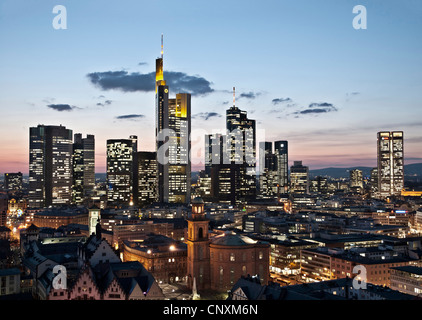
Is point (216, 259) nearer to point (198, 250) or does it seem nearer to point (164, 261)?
point (198, 250)

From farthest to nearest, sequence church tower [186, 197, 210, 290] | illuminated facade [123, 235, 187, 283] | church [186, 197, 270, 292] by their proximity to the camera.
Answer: illuminated facade [123, 235, 187, 283] < church tower [186, 197, 210, 290] < church [186, 197, 270, 292]

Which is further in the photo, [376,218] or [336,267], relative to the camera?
[376,218]

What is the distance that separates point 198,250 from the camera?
75.9 m

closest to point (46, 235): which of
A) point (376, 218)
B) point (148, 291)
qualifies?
point (148, 291)

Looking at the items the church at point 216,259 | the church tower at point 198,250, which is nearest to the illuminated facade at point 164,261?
the church at point 216,259

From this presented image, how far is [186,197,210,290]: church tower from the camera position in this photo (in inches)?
2965

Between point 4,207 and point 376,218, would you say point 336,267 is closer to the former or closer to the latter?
point 376,218

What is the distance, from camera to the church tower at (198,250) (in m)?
75.3

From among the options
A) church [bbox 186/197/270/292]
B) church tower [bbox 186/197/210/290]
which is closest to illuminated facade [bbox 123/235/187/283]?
church [bbox 186/197/270/292]

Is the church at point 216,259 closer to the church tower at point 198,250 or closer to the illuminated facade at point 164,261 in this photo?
the church tower at point 198,250

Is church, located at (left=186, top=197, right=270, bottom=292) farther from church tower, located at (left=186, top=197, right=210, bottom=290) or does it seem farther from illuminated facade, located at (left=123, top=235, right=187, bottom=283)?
illuminated facade, located at (left=123, top=235, right=187, bottom=283)
